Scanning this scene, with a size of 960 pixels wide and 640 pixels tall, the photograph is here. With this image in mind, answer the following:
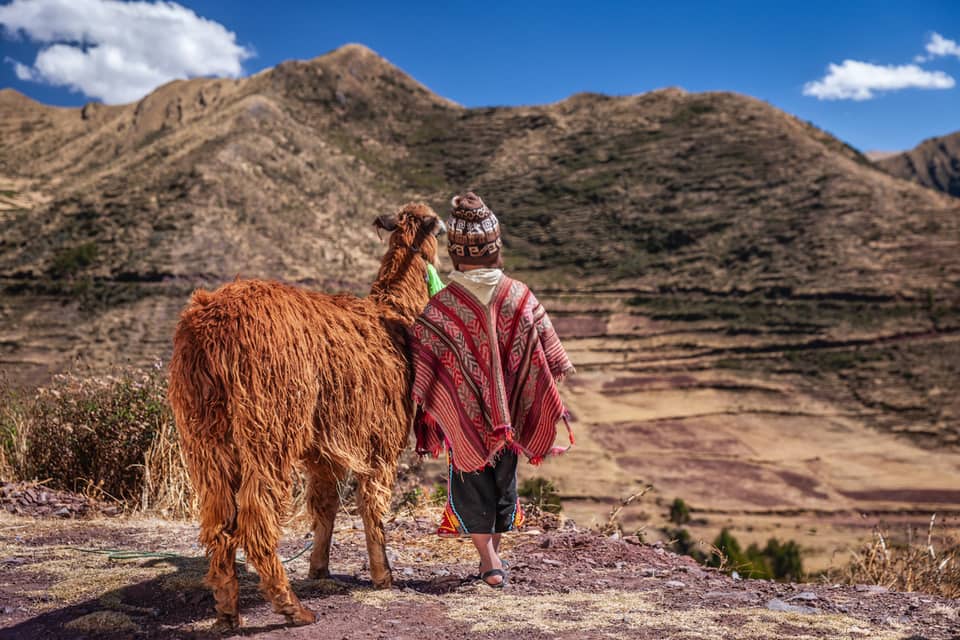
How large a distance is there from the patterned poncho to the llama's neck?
0.89ft

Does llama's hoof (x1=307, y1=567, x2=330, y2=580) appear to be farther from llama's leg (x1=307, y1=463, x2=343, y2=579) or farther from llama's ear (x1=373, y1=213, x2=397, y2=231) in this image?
llama's ear (x1=373, y1=213, x2=397, y2=231)

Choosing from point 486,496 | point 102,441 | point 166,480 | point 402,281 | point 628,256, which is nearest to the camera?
point 486,496

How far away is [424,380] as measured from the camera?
13.6 feet

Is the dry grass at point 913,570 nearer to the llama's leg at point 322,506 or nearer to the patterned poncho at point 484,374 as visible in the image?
the patterned poncho at point 484,374

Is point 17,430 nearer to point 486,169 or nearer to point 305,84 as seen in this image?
point 486,169

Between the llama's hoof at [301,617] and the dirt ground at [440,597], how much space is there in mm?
45

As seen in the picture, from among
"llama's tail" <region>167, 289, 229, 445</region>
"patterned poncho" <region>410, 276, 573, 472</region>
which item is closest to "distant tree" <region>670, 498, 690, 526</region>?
"patterned poncho" <region>410, 276, 573, 472</region>

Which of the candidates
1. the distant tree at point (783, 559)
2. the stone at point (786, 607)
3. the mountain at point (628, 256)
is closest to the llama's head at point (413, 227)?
the stone at point (786, 607)

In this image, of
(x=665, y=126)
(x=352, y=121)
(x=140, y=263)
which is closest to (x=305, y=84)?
(x=352, y=121)

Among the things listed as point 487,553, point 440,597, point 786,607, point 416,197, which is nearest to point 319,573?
point 440,597

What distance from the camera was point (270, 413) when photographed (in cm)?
341

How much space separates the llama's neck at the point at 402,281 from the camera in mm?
4438

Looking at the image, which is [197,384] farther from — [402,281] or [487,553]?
[487,553]

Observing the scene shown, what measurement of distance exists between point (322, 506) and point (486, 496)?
0.82 meters
